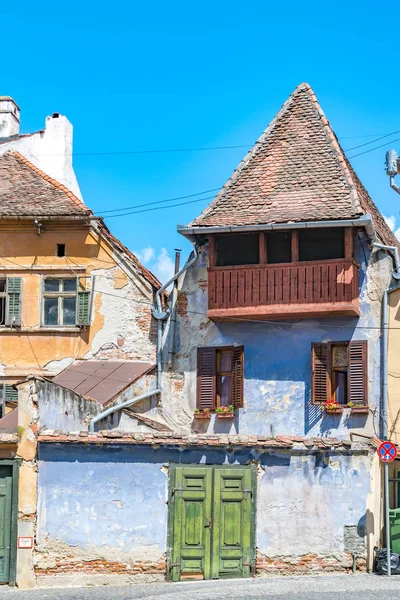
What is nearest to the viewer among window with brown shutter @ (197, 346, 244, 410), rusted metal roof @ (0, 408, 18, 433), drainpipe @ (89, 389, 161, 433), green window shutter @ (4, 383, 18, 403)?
rusted metal roof @ (0, 408, 18, 433)

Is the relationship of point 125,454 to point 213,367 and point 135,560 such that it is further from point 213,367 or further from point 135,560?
point 213,367

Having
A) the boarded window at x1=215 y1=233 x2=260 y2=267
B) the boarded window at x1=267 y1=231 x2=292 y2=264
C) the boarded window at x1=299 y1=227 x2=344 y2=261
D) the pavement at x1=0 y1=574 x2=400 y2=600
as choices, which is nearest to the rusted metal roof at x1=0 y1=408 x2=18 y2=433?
the pavement at x1=0 y1=574 x2=400 y2=600

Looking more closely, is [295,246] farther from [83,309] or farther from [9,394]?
[9,394]

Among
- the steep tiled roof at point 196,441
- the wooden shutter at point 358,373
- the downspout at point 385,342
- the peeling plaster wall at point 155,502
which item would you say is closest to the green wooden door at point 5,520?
the peeling plaster wall at point 155,502

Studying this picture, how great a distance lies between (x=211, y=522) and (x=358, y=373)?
310 inches

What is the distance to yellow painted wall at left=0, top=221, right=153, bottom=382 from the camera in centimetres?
3027

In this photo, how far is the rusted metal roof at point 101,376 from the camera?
91.5ft

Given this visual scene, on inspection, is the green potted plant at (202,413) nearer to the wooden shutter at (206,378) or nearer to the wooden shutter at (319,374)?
the wooden shutter at (206,378)

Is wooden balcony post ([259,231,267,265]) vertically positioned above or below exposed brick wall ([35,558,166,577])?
above

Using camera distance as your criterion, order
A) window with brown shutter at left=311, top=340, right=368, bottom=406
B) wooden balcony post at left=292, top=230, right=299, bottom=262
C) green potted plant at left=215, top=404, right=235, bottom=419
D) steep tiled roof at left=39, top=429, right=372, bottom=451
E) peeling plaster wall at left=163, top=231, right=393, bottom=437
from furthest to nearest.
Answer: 1. green potted plant at left=215, top=404, right=235, bottom=419
2. wooden balcony post at left=292, top=230, right=299, bottom=262
3. peeling plaster wall at left=163, top=231, right=393, bottom=437
4. window with brown shutter at left=311, top=340, right=368, bottom=406
5. steep tiled roof at left=39, top=429, right=372, bottom=451

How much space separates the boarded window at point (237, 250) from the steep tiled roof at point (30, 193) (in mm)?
3710

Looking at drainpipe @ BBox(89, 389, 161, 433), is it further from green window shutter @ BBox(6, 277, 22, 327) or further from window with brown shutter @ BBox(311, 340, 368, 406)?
green window shutter @ BBox(6, 277, 22, 327)

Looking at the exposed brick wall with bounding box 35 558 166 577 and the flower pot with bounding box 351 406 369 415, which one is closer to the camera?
the exposed brick wall with bounding box 35 558 166 577

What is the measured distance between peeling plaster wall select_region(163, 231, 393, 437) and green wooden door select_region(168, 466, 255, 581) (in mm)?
6829
